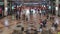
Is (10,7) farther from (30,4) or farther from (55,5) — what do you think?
(55,5)

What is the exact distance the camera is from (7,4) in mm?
36562

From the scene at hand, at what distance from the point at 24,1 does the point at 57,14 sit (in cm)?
898

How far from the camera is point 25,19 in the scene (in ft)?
91.4

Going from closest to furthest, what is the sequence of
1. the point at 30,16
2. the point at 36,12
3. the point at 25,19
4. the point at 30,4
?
1. the point at 25,19
2. the point at 30,16
3. the point at 36,12
4. the point at 30,4

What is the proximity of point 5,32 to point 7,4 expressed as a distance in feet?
51.9

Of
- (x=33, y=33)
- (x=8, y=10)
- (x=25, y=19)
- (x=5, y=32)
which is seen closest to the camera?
(x=33, y=33)

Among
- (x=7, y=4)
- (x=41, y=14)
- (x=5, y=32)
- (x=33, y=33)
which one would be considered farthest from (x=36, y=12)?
(x=33, y=33)

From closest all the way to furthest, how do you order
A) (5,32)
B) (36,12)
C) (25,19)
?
(5,32) < (25,19) < (36,12)

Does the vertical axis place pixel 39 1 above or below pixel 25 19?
above

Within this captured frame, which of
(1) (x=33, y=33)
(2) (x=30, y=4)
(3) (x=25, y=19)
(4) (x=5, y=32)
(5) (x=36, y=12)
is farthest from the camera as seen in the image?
(2) (x=30, y=4)

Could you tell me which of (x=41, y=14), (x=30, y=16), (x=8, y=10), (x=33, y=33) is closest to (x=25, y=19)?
(x=30, y=16)

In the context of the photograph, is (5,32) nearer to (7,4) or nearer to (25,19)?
(25,19)

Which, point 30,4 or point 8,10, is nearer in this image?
point 8,10

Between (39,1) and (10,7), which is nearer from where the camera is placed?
(10,7)
